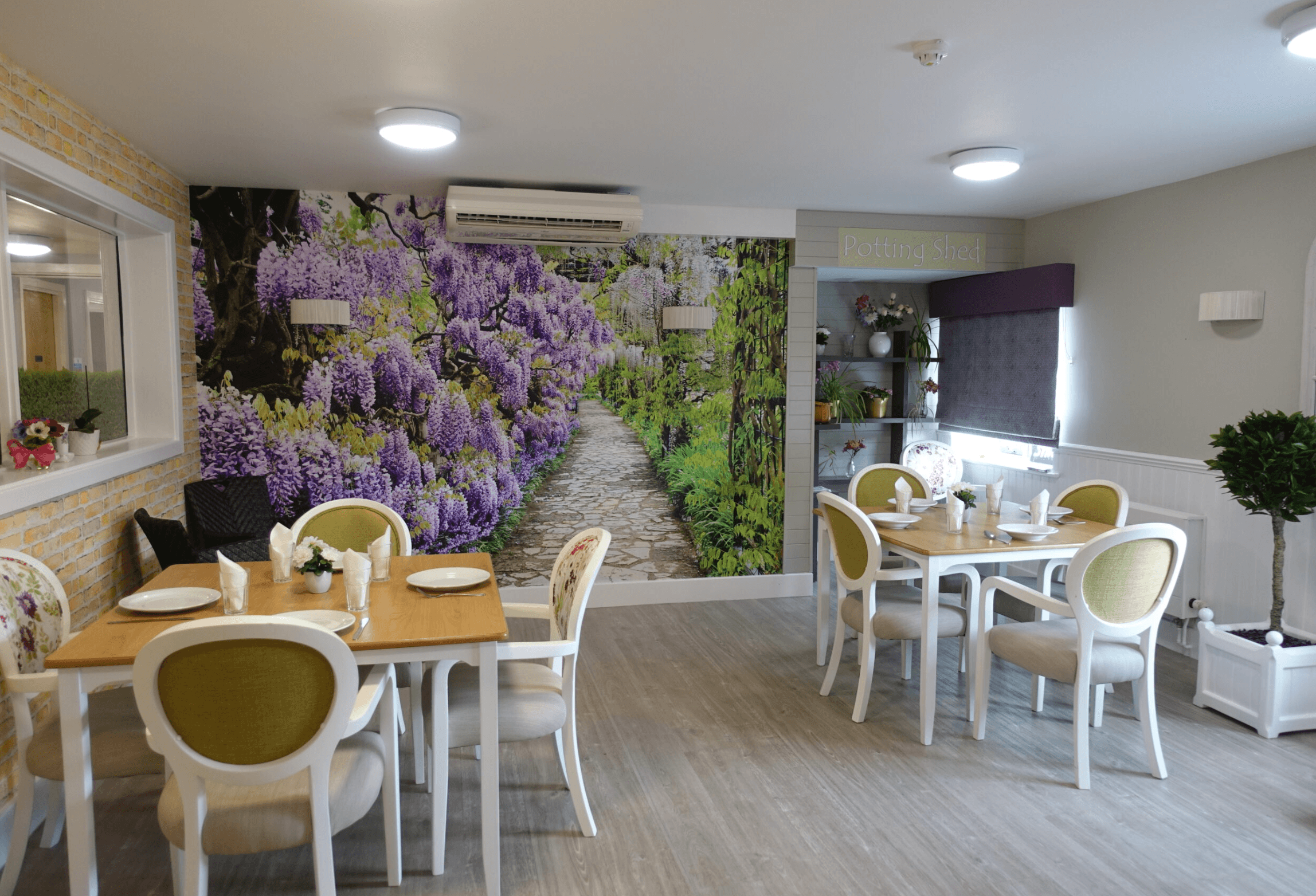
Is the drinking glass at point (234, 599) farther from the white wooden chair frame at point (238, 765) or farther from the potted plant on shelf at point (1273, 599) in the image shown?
the potted plant on shelf at point (1273, 599)

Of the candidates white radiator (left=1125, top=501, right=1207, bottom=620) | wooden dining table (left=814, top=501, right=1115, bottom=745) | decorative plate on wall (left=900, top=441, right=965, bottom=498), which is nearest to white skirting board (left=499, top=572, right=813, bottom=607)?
decorative plate on wall (left=900, top=441, right=965, bottom=498)

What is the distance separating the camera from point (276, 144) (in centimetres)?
380

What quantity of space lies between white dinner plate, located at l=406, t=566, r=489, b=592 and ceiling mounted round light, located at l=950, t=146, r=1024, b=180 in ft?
9.45

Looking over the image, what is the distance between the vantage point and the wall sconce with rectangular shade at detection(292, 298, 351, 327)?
4680 millimetres

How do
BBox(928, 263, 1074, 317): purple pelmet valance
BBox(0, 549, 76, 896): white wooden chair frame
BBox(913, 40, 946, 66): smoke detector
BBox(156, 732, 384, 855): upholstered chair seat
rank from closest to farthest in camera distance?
BBox(156, 732, 384, 855): upholstered chair seat, BBox(0, 549, 76, 896): white wooden chair frame, BBox(913, 40, 946, 66): smoke detector, BBox(928, 263, 1074, 317): purple pelmet valance

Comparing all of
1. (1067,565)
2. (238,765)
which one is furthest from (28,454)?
(1067,565)

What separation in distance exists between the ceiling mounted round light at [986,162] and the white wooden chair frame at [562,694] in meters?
2.53

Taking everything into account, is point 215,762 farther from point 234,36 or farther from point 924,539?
point 924,539

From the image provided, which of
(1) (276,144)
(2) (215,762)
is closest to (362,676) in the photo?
(2) (215,762)

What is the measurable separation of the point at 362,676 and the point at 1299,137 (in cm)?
438

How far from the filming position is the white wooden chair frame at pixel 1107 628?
290cm

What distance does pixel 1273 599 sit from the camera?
3584mm

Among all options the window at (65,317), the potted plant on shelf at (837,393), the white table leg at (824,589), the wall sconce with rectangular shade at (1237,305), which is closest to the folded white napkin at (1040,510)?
the white table leg at (824,589)

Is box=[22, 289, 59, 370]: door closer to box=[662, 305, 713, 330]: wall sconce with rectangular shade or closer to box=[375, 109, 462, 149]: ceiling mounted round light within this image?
box=[375, 109, 462, 149]: ceiling mounted round light
